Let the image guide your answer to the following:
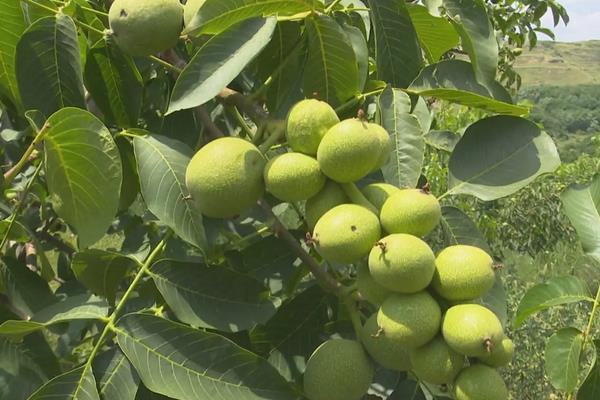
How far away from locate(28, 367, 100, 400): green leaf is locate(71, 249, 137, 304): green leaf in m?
0.24

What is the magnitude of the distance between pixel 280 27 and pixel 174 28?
7.5 inches

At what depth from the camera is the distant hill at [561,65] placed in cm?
6078

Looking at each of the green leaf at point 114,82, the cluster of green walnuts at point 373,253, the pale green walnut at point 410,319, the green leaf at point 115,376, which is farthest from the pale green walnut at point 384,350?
the green leaf at point 114,82

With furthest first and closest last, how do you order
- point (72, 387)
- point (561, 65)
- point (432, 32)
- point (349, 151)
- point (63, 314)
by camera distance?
point (561, 65) < point (432, 32) < point (63, 314) < point (72, 387) < point (349, 151)

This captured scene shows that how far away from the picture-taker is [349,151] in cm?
97

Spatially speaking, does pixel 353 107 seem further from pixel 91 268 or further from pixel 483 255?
pixel 91 268

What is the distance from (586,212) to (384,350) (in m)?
0.78

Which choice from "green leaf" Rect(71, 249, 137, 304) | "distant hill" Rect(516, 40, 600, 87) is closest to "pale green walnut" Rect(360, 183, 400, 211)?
"green leaf" Rect(71, 249, 137, 304)

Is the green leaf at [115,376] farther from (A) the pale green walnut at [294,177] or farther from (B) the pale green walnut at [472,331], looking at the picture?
(B) the pale green walnut at [472,331]

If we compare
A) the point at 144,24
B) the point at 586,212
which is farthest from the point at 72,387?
the point at 586,212

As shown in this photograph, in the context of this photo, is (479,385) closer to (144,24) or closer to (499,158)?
(499,158)

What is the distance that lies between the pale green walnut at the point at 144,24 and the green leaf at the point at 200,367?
1.53 feet

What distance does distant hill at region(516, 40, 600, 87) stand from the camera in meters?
60.8

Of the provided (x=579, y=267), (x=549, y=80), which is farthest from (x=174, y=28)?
(x=549, y=80)
